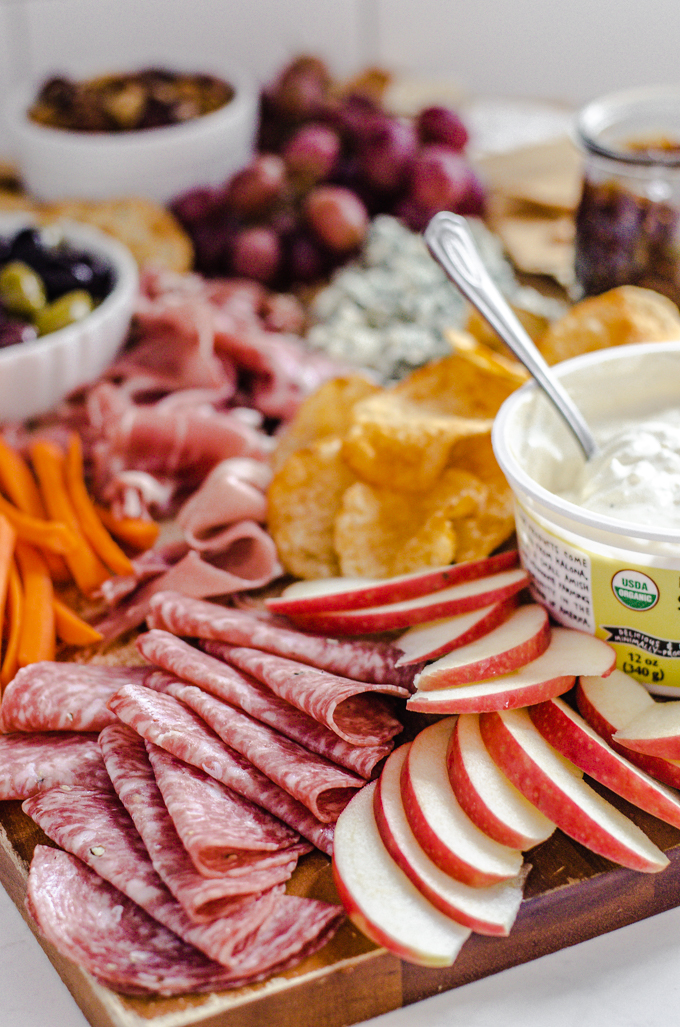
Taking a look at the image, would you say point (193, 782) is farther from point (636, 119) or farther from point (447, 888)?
point (636, 119)

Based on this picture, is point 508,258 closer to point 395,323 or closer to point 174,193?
point 395,323

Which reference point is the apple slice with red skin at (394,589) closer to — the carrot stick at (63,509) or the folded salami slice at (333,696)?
the folded salami slice at (333,696)

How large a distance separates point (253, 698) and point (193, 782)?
0.49ft

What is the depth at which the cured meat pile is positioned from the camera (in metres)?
0.97

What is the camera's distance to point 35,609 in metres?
1.43

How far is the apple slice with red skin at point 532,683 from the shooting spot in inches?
44.0

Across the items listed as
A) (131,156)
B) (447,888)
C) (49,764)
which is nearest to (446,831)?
(447,888)

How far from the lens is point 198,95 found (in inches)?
99.4

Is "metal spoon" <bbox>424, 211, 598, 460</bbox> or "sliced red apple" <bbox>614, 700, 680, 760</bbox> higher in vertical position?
"metal spoon" <bbox>424, 211, 598, 460</bbox>

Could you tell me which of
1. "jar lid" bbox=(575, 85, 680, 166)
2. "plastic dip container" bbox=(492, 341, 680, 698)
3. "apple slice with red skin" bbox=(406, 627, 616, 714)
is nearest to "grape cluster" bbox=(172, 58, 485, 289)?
"jar lid" bbox=(575, 85, 680, 166)

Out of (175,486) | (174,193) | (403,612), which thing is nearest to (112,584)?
(175,486)

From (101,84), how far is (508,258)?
3.81 feet

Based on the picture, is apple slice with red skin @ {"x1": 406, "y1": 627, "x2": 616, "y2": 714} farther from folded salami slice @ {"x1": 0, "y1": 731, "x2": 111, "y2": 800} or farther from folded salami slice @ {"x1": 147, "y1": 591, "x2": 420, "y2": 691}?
folded salami slice @ {"x1": 0, "y1": 731, "x2": 111, "y2": 800}

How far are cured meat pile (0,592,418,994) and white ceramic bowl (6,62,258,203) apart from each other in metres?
1.38
